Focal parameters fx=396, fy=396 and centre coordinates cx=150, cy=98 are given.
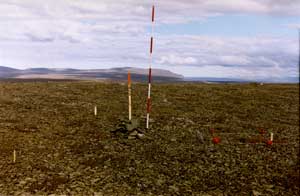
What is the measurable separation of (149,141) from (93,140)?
8.85 ft

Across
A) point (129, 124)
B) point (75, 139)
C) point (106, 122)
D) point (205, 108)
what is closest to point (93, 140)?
point (75, 139)

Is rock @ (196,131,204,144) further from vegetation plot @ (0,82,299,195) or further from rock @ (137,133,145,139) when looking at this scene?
rock @ (137,133,145,139)

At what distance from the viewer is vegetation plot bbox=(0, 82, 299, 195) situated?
14.3 m

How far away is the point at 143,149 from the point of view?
1794cm

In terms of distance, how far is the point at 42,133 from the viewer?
1975 centimetres

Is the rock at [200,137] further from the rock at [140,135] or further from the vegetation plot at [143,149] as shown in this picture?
the rock at [140,135]

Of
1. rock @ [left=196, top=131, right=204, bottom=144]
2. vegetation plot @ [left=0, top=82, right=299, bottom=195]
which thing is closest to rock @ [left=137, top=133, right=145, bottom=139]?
vegetation plot @ [left=0, top=82, right=299, bottom=195]

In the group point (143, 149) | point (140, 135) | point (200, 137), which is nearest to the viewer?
point (143, 149)

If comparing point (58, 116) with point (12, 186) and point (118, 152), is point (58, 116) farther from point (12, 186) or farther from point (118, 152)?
point (12, 186)

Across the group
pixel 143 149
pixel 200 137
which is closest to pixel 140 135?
pixel 143 149

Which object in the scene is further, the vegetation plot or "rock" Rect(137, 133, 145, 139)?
"rock" Rect(137, 133, 145, 139)

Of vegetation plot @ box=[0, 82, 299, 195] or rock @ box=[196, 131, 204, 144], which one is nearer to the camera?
vegetation plot @ box=[0, 82, 299, 195]

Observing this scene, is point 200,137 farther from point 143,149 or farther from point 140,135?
point 143,149

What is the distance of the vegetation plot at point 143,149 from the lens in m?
14.3
